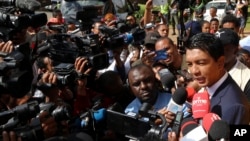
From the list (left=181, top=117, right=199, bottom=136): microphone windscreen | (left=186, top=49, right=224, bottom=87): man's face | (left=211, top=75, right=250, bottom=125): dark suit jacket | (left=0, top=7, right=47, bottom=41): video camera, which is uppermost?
(left=0, top=7, right=47, bottom=41): video camera

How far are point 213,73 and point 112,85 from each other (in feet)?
5.47

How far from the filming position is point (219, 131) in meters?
2.35

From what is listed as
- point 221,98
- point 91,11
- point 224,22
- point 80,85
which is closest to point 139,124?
point 221,98

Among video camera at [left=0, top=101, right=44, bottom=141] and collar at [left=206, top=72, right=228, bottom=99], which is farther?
collar at [left=206, top=72, right=228, bottom=99]

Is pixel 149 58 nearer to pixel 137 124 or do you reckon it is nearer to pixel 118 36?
pixel 118 36

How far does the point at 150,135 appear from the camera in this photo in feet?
8.70

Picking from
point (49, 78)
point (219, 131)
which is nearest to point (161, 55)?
point (49, 78)

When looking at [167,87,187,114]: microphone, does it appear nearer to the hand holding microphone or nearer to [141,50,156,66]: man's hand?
the hand holding microphone

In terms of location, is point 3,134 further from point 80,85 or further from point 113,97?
point 113,97

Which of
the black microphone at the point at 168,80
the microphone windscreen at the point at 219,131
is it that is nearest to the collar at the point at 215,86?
the microphone windscreen at the point at 219,131

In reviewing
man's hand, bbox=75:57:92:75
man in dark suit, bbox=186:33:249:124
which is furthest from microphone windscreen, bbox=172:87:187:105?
man's hand, bbox=75:57:92:75

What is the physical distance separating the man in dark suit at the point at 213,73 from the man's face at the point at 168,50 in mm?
1530

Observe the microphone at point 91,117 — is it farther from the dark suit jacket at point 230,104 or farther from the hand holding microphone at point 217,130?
the hand holding microphone at point 217,130

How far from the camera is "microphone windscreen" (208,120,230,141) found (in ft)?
7.70
